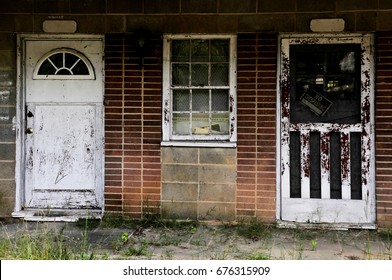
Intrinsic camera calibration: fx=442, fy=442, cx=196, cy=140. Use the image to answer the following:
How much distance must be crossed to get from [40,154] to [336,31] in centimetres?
417

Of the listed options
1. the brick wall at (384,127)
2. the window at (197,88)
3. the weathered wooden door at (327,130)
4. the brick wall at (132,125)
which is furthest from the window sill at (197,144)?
the brick wall at (384,127)

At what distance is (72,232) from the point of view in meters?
5.36

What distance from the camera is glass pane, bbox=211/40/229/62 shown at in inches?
228

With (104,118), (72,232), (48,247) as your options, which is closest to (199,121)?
(104,118)

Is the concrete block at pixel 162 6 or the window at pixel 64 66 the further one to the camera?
the window at pixel 64 66

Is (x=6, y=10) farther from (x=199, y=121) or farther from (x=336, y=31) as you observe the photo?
(x=336, y=31)

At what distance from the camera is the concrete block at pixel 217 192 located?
5.70 metres

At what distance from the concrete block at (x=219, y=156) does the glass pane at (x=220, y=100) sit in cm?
54

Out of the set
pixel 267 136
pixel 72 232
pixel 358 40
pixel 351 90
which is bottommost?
pixel 72 232

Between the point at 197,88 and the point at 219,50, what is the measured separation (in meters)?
0.58

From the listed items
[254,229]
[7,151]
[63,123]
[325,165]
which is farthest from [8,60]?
[325,165]

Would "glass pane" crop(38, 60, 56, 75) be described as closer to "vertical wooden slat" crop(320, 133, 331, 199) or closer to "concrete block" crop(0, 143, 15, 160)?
"concrete block" crop(0, 143, 15, 160)

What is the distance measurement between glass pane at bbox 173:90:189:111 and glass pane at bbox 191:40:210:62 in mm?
466

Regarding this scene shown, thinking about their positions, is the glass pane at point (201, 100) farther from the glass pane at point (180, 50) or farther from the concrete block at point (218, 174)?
the concrete block at point (218, 174)
